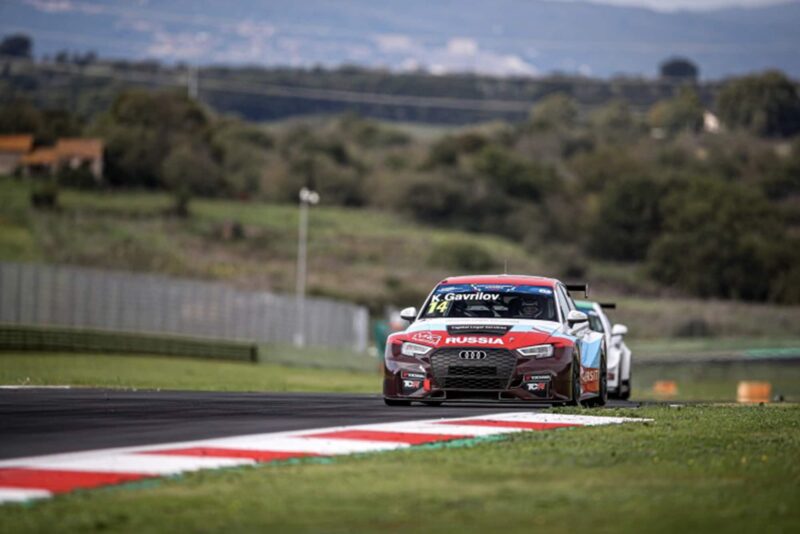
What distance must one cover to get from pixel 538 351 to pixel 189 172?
113 m

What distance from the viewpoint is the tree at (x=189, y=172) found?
12825 centimetres

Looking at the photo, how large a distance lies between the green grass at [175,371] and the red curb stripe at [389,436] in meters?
18.5

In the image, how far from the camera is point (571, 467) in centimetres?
1222

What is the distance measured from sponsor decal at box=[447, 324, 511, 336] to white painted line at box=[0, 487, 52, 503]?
8876 mm

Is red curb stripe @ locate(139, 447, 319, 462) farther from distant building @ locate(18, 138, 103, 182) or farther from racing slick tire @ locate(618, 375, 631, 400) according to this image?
distant building @ locate(18, 138, 103, 182)

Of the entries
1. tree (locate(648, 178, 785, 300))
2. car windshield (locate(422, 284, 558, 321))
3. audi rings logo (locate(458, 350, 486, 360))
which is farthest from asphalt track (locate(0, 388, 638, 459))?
tree (locate(648, 178, 785, 300))

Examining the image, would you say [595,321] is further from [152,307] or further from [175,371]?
[152,307]

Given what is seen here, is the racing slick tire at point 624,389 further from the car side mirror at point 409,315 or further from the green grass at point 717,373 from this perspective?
the green grass at point 717,373

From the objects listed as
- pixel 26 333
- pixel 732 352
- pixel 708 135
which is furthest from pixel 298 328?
pixel 708 135

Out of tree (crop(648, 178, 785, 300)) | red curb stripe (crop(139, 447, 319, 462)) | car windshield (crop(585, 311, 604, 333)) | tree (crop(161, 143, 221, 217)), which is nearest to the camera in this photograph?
red curb stripe (crop(139, 447, 319, 462))

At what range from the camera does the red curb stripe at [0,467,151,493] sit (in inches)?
420

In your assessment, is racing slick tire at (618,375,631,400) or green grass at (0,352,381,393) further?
green grass at (0,352,381,393)

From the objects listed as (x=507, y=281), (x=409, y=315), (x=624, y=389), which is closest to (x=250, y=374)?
(x=624, y=389)

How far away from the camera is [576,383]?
19312mm
